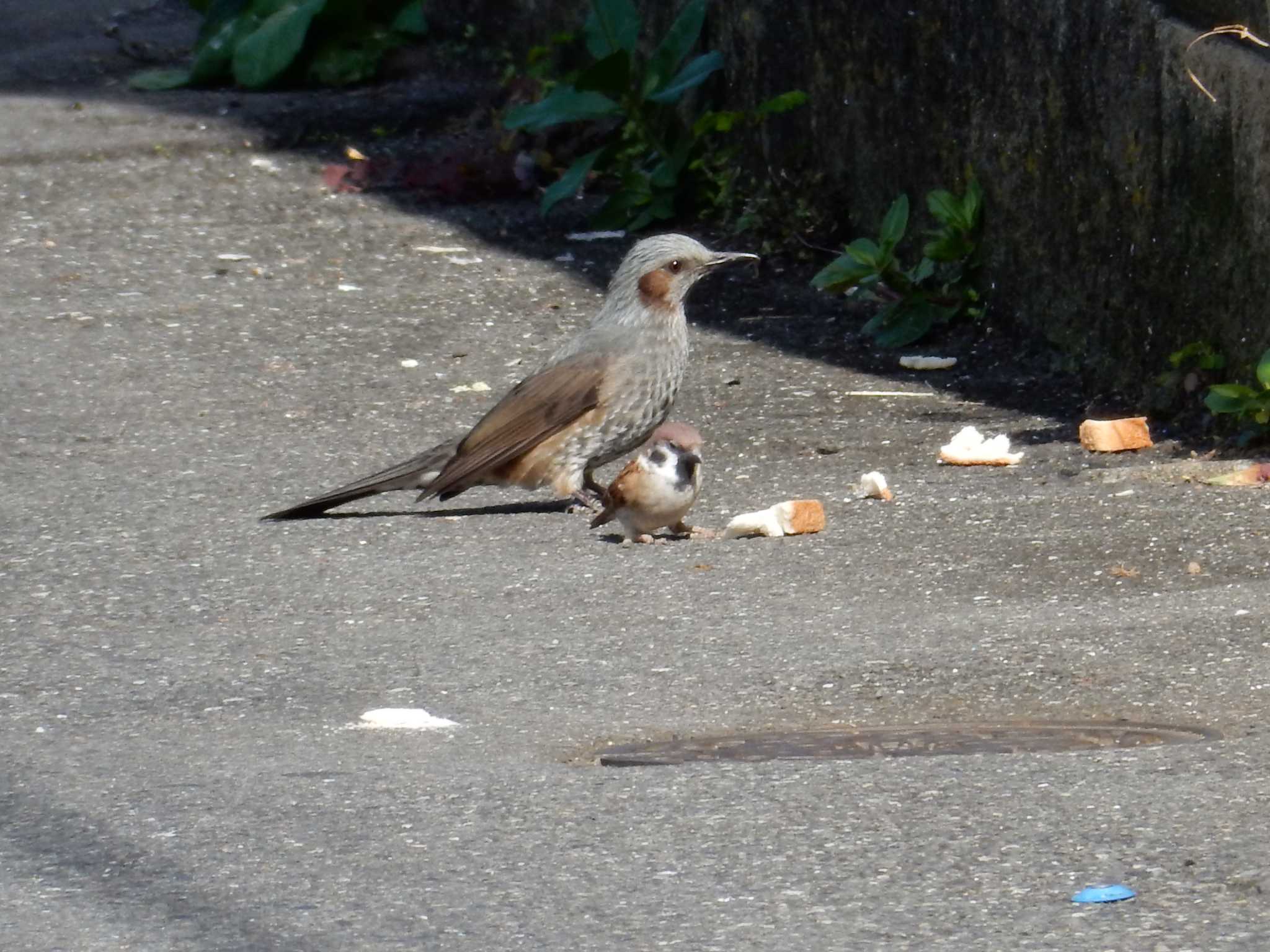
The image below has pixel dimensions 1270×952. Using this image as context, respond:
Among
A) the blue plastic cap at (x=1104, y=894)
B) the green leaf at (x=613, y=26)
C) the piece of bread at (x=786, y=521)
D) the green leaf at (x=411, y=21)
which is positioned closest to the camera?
the blue plastic cap at (x=1104, y=894)

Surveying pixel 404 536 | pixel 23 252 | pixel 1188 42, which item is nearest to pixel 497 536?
pixel 404 536

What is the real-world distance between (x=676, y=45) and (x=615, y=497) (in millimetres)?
4973

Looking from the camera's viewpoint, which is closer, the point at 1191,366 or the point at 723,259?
the point at 723,259

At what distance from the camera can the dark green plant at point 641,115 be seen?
10492 mm

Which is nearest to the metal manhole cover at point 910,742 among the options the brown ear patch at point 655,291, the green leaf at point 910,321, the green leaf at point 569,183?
the brown ear patch at point 655,291

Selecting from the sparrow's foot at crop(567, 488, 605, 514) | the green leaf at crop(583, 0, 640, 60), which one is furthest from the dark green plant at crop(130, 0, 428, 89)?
the sparrow's foot at crop(567, 488, 605, 514)

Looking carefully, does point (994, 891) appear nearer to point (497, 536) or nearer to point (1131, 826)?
point (1131, 826)

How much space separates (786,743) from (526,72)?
8835 mm

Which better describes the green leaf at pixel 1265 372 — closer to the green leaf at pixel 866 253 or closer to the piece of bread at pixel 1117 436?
the piece of bread at pixel 1117 436

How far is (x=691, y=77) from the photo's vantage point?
10.5 m

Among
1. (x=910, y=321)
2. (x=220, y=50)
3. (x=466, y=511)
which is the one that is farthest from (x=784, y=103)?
(x=220, y=50)

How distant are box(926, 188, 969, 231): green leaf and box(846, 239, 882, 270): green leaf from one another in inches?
11.6

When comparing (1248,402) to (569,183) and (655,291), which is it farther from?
(569,183)

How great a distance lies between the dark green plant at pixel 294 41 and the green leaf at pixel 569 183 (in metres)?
3.32
